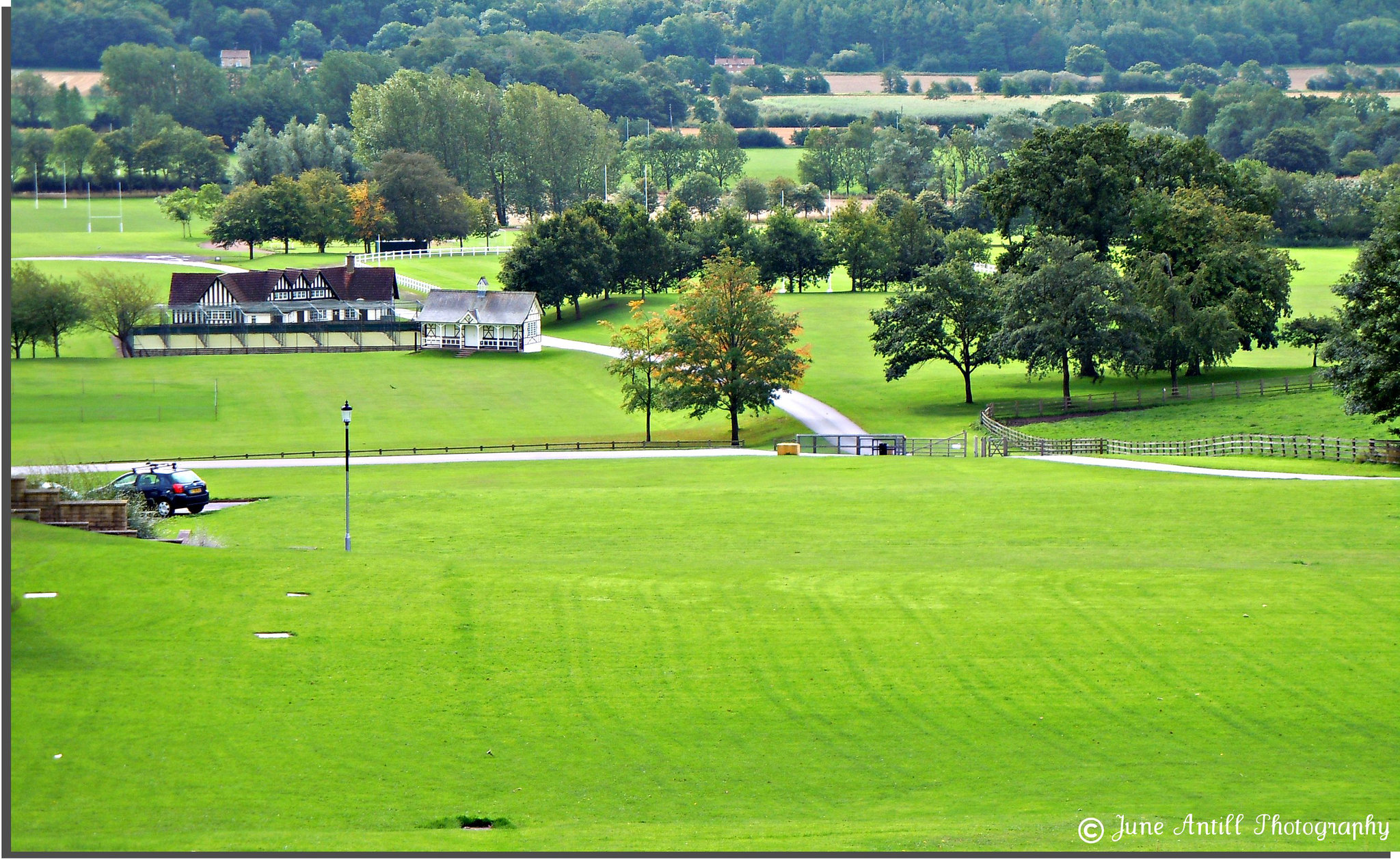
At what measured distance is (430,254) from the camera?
168625mm

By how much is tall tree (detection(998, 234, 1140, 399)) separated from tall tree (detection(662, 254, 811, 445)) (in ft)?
38.8

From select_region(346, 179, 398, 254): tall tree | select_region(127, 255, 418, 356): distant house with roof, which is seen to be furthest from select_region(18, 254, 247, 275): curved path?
select_region(346, 179, 398, 254): tall tree

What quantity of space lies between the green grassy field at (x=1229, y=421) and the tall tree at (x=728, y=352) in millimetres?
13400

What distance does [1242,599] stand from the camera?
101ft

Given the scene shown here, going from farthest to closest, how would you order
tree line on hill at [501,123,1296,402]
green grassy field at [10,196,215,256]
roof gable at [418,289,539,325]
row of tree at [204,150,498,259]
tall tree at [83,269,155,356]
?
row of tree at [204,150,498,259] < green grassy field at [10,196,215,256] < roof gable at [418,289,539,325] < tall tree at [83,269,155,356] < tree line on hill at [501,123,1296,402]

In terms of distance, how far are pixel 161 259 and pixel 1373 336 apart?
Result: 12820cm

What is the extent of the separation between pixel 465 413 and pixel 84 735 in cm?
6541

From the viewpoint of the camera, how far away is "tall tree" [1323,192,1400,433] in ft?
178

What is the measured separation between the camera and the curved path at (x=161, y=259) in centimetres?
Answer: 14562

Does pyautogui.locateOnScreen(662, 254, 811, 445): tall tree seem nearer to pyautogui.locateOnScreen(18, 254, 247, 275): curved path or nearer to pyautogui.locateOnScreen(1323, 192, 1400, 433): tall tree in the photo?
pyautogui.locateOnScreen(1323, 192, 1400, 433): tall tree

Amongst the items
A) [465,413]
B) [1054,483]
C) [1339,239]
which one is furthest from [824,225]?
[1054,483]

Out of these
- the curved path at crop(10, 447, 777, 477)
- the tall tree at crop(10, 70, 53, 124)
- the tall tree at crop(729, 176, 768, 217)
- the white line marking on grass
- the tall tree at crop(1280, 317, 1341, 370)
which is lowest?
the curved path at crop(10, 447, 777, 477)

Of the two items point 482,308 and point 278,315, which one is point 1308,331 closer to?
point 482,308

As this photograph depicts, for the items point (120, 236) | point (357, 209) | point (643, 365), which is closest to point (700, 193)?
point (357, 209)
